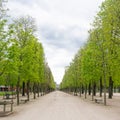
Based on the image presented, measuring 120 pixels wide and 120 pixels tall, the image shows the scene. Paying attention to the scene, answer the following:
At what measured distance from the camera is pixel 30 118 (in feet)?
70.3

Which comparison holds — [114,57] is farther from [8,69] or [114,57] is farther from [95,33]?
[8,69]

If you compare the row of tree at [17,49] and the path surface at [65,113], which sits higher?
the row of tree at [17,49]

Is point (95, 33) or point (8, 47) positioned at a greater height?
point (95, 33)

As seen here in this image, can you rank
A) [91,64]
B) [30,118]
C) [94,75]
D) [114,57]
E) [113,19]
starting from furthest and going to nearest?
[94,75], [91,64], [114,57], [113,19], [30,118]

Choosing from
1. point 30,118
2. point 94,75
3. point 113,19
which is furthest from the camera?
point 94,75

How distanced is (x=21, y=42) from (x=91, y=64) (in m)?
11.5

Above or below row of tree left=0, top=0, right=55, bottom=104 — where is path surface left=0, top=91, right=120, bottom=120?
below

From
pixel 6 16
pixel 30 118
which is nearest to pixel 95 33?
pixel 6 16

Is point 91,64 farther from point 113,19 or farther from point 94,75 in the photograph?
point 113,19

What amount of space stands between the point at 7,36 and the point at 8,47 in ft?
3.15

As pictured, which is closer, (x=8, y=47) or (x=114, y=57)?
(x=8, y=47)

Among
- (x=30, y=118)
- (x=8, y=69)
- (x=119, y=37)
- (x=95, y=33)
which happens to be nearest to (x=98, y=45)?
(x=95, y=33)

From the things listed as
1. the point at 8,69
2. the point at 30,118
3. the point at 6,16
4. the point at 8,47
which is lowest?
the point at 30,118

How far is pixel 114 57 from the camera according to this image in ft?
120
